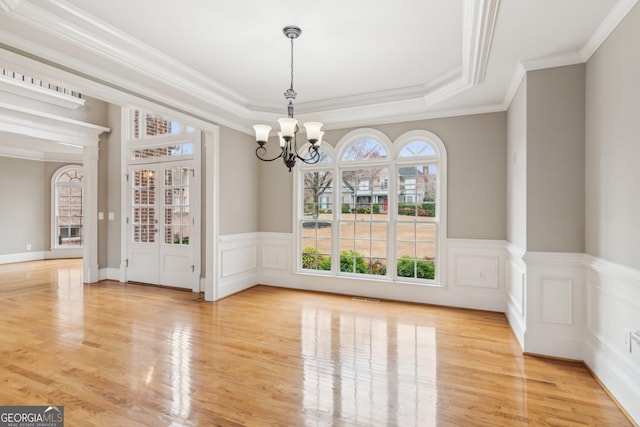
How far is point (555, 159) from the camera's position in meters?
2.93

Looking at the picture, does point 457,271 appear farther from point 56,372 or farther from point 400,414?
point 56,372

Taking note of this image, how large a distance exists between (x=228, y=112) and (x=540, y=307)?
14.3 feet

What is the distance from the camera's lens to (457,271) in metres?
4.46

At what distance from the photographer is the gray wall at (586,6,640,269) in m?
2.11

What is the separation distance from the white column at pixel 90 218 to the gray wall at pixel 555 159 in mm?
6796

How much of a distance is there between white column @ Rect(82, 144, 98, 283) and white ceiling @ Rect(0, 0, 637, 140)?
3.12 metres

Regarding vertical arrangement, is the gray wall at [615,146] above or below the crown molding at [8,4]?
below

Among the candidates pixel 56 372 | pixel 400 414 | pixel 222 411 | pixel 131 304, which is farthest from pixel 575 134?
pixel 131 304

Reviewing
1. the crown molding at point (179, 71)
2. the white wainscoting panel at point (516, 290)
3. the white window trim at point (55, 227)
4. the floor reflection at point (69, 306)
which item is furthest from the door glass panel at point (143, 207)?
the white wainscoting panel at point (516, 290)

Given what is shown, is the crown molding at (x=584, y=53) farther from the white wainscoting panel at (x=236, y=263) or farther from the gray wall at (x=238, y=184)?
the white wainscoting panel at (x=236, y=263)

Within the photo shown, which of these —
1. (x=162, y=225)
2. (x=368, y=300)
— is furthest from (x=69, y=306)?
(x=368, y=300)

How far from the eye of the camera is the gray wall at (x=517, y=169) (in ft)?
10.2

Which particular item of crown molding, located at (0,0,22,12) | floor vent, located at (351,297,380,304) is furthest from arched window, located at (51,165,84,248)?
floor vent, located at (351,297,380,304)

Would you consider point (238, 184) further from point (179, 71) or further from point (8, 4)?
point (8, 4)
